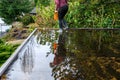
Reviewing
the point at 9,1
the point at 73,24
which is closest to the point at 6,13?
the point at 9,1

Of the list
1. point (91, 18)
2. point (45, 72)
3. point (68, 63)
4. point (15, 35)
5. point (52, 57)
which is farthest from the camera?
point (15, 35)

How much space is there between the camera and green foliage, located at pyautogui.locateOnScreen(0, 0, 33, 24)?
38.7m

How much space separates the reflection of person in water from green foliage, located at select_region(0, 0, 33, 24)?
30774mm

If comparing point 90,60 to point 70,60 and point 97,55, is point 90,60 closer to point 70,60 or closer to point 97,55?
point 70,60

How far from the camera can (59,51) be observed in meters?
6.97

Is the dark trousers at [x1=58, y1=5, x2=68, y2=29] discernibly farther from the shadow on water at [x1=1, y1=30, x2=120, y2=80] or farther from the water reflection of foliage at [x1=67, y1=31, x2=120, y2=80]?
the shadow on water at [x1=1, y1=30, x2=120, y2=80]

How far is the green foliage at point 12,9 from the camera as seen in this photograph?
38.7m

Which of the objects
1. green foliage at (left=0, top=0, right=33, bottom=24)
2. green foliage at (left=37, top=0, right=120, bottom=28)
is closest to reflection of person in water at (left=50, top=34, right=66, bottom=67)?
green foliage at (left=37, top=0, right=120, bottom=28)

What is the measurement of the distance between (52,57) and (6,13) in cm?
3418

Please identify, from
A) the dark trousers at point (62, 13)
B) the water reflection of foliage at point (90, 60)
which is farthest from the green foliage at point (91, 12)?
the water reflection of foliage at point (90, 60)

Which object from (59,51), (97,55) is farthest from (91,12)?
(97,55)

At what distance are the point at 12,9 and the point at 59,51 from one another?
1280 inches

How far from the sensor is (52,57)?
20.9 ft

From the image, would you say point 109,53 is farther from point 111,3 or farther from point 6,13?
point 6,13
